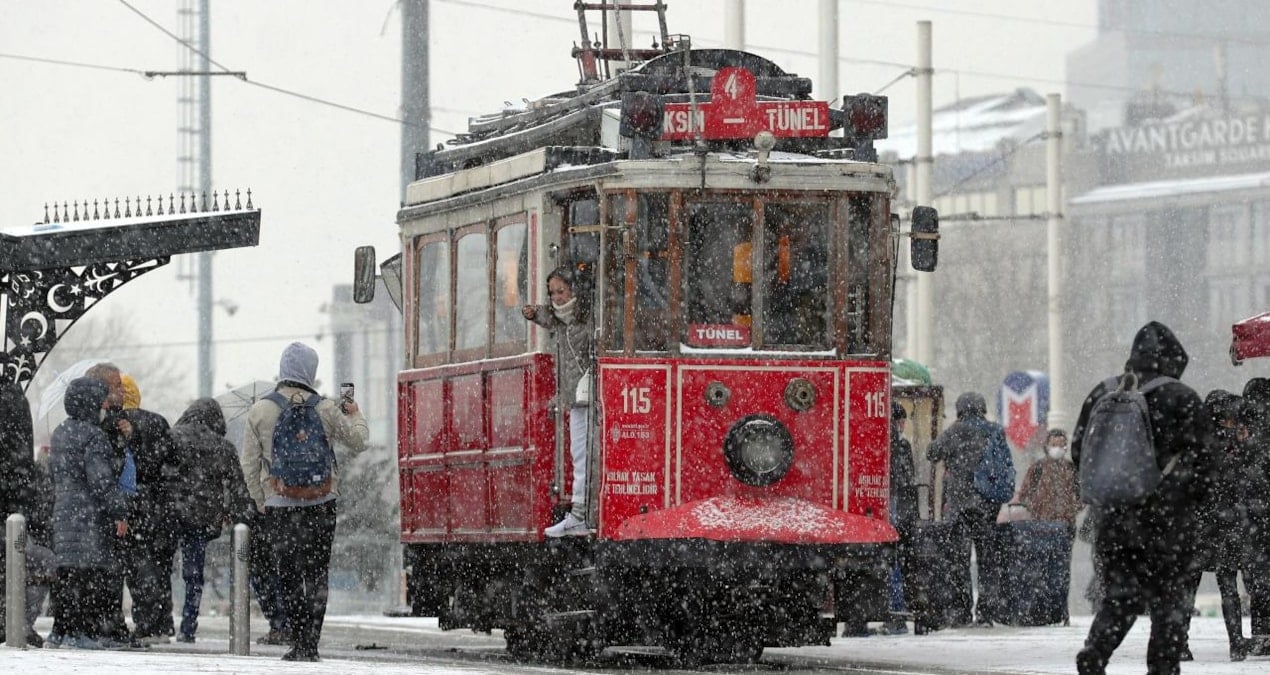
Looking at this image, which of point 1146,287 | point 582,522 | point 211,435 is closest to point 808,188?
point 582,522

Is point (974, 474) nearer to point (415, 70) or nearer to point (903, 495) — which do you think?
point (903, 495)

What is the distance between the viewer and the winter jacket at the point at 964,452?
18.3m

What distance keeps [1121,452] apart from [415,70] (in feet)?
40.3

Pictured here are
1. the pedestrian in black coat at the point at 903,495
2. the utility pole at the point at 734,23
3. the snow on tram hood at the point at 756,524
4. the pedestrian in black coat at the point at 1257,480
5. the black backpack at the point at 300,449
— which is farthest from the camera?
the utility pole at the point at 734,23

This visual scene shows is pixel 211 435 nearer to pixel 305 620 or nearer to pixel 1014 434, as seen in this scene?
pixel 305 620

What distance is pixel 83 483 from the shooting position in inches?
560

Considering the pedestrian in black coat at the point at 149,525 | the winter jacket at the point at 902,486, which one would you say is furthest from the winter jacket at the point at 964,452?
the pedestrian in black coat at the point at 149,525

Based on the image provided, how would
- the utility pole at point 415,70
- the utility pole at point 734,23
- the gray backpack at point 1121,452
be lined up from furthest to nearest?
the utility pole at point 734,23 < the utility pole at point 415,70 < the gray backpack at point 1121,452

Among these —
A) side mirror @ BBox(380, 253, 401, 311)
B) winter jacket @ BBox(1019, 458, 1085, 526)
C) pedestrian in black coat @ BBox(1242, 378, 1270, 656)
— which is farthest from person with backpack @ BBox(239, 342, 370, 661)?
winter jacket @ BBox(1019, 458, 1085, 526)

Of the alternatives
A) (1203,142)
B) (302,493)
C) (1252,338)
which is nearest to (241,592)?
(302,493)

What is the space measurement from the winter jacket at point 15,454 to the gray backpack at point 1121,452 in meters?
6.32

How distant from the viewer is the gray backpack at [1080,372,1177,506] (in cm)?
1030

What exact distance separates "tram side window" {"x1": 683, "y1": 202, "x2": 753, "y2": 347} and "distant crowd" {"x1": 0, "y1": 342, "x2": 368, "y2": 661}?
6.26ft

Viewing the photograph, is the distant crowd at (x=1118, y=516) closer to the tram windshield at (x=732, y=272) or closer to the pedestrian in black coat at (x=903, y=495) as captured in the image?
the pedestrian in black coat at (x=903, y=495)
